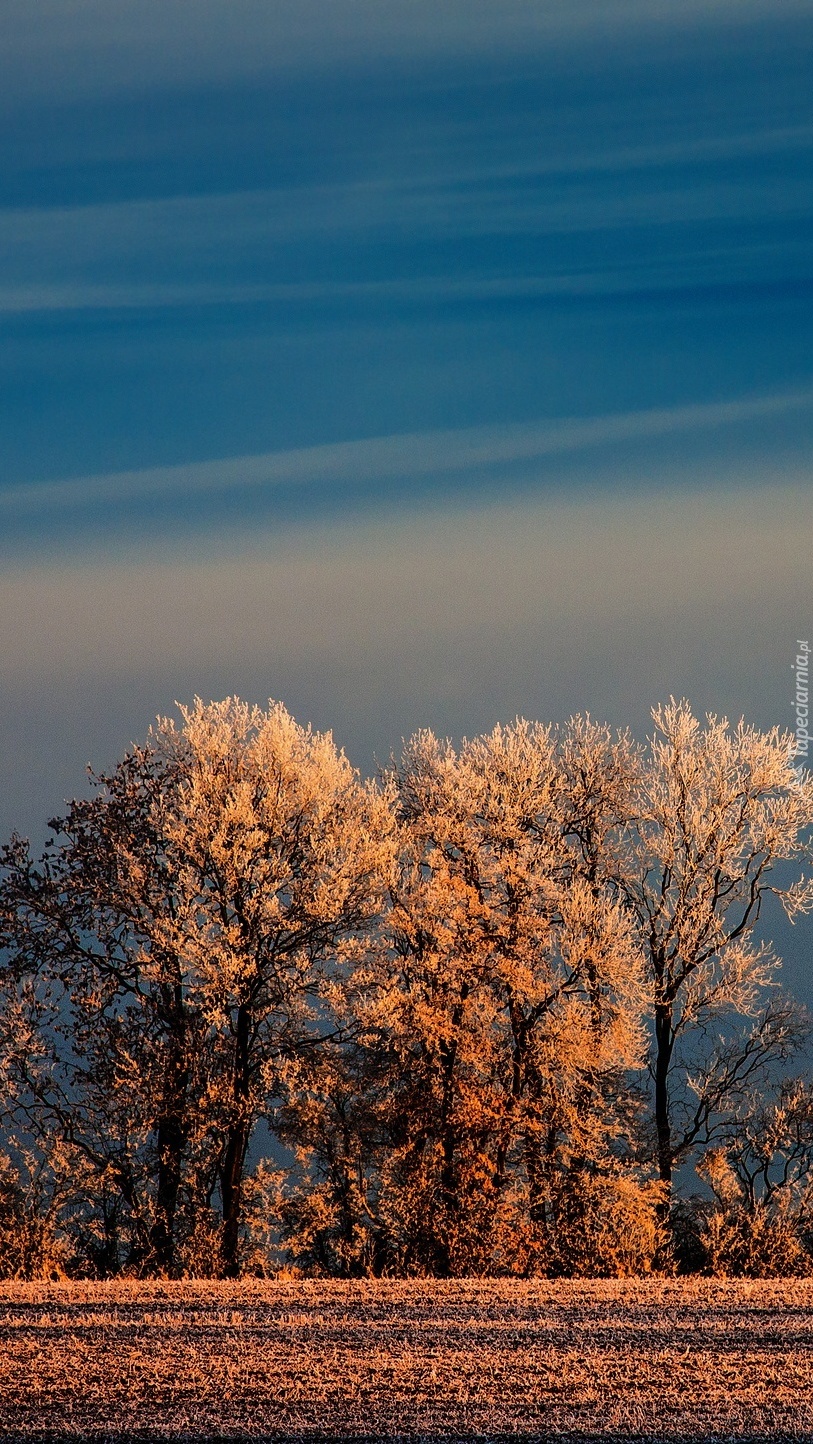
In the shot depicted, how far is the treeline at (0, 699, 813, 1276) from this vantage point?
93.7 feet

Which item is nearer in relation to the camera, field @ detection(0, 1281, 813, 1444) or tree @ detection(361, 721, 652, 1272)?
field @ detection(0, 1281, 813, 1444)

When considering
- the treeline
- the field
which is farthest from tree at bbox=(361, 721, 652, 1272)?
the field

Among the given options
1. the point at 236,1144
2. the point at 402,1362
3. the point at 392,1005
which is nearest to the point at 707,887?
the point at 392,1005

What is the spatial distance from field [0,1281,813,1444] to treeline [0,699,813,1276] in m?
7.72

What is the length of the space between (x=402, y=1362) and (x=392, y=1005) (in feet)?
47.8

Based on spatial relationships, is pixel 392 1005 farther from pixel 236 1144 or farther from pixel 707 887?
pixel 707 887

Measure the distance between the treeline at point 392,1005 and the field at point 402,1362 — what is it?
772 centimetres

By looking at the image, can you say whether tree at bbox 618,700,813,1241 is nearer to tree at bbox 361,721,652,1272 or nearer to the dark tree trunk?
tree at bbox 361,721,652,1272

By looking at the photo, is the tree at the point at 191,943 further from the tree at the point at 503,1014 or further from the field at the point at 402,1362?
the field at the point at 402,1362

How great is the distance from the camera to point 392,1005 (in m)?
29.2

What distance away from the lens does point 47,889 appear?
30281mm

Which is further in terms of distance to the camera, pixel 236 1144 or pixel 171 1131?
pixel 171 1131

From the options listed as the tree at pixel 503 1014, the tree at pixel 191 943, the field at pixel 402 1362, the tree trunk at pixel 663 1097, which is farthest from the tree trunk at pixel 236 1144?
the tree trunk at pixel 663 1097

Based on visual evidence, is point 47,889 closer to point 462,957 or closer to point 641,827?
point 462,957
